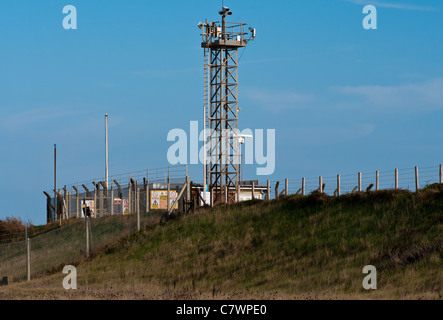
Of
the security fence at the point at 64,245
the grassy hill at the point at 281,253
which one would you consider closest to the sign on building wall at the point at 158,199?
the security fence at the point at 64,245

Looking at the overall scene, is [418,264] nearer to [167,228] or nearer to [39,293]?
[39,293]

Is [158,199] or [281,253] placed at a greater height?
[158,199]

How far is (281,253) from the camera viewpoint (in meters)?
30.3

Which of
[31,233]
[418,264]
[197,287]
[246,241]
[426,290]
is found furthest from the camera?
[31,233]

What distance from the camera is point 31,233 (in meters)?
55.8

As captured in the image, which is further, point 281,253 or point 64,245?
point 64,245

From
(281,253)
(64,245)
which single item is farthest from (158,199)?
(281,253)

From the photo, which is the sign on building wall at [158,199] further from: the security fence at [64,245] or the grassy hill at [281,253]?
the grassy hill at [281,253]

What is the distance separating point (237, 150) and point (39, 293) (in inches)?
1447

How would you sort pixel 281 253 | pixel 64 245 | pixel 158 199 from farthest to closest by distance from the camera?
pixel 158 199 < pixel 64 245 < pixel 281 253

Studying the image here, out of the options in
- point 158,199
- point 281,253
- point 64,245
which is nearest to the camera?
point 281,253

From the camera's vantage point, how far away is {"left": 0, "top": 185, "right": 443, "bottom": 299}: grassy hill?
23.5 metres

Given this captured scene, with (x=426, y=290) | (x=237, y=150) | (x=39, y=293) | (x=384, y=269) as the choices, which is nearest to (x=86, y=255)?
(x=39, y=293)

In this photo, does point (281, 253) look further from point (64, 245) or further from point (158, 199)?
point (158, 199)
